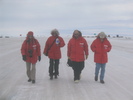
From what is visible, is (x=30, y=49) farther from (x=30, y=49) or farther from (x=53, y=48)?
(x=53, y=48)

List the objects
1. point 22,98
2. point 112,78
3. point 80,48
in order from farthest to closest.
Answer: point 112,78, point 80,48, point 22,98

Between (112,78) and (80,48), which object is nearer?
(80,48)

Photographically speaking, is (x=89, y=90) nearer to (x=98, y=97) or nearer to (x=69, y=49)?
(x=98, y=97)

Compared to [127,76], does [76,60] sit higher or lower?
higher

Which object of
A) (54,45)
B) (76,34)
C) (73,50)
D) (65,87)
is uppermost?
(76,34)

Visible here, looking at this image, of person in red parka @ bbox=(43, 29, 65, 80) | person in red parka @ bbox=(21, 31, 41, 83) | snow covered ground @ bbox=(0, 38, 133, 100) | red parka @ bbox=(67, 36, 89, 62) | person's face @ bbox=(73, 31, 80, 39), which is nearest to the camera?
snow covered ground @ bbox=(0, 38, 133, 100)

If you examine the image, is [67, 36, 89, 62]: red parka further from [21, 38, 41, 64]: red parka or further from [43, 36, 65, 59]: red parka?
[21, 38, 41, 64]: red parka

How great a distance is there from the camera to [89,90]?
23.6ft

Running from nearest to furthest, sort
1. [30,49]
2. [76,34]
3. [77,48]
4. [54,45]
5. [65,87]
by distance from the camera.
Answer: [65,87], [30,49], [76,34], [77,48], [54,45]

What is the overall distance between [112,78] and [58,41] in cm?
254

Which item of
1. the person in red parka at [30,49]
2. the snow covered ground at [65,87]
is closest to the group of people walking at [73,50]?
the person in red parka at [30,49]

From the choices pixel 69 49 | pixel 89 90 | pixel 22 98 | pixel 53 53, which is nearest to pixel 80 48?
pixel 69 49

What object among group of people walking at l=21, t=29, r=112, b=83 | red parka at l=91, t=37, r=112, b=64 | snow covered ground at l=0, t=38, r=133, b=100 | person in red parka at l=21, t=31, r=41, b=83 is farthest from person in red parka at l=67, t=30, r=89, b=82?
person in red parka at l=21, t=31, r=41, b=83

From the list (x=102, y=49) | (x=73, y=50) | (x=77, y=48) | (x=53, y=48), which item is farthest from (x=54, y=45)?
(x=102, y=49)
